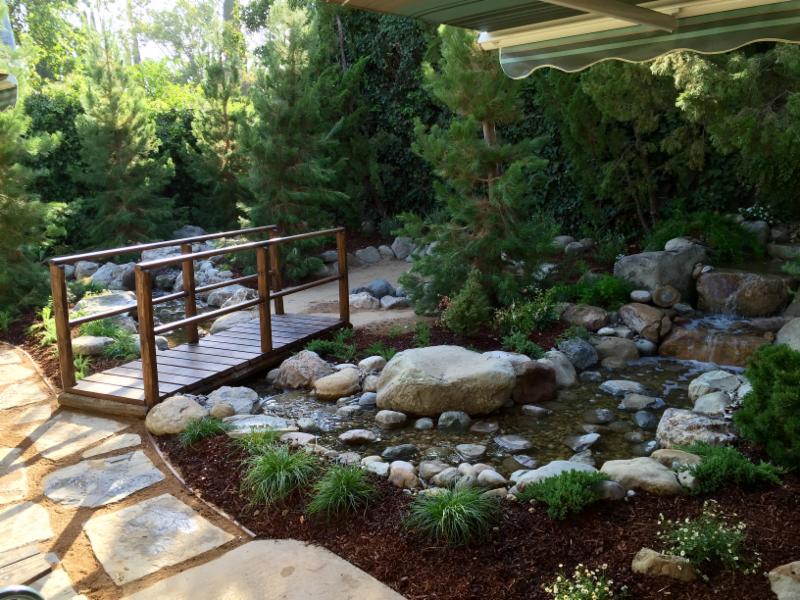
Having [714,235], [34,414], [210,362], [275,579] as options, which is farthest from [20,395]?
[714,235]

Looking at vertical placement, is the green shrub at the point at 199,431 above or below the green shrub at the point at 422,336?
above

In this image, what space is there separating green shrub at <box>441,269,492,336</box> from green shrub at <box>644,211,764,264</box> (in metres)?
3.47

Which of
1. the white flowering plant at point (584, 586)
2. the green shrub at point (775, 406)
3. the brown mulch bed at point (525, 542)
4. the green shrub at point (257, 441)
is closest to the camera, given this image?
the white flowering plant at point (584, 586)

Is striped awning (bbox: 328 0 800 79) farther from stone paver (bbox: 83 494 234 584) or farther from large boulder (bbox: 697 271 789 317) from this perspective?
large boulder (bbox: 697 271 789 317)

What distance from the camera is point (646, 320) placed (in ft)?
25.0

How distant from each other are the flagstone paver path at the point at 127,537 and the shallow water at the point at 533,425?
1465 millimetres

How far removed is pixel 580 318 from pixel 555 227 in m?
1.05

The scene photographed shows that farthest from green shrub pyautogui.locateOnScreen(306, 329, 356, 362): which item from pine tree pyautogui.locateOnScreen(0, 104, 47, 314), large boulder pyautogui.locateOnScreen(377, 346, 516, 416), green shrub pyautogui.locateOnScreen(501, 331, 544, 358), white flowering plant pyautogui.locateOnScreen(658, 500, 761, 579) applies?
white flowering plant pyautogui.locateOnScreen(658, 500, 761, 579)

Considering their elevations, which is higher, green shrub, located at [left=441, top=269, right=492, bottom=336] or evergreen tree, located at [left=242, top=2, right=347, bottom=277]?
evergreen tree, located at [left=242, top=2, right=347, bottom=277]

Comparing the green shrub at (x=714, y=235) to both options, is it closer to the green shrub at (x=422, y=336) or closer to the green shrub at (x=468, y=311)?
the green shrub at (x=468, y=311)

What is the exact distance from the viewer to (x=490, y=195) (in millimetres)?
7680

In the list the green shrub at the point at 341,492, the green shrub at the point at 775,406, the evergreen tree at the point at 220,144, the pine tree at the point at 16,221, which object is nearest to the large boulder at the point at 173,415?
the green shrub at the point at 341,492

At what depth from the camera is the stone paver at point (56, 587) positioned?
300cm

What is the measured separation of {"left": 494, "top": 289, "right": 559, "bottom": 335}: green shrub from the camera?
737cm
